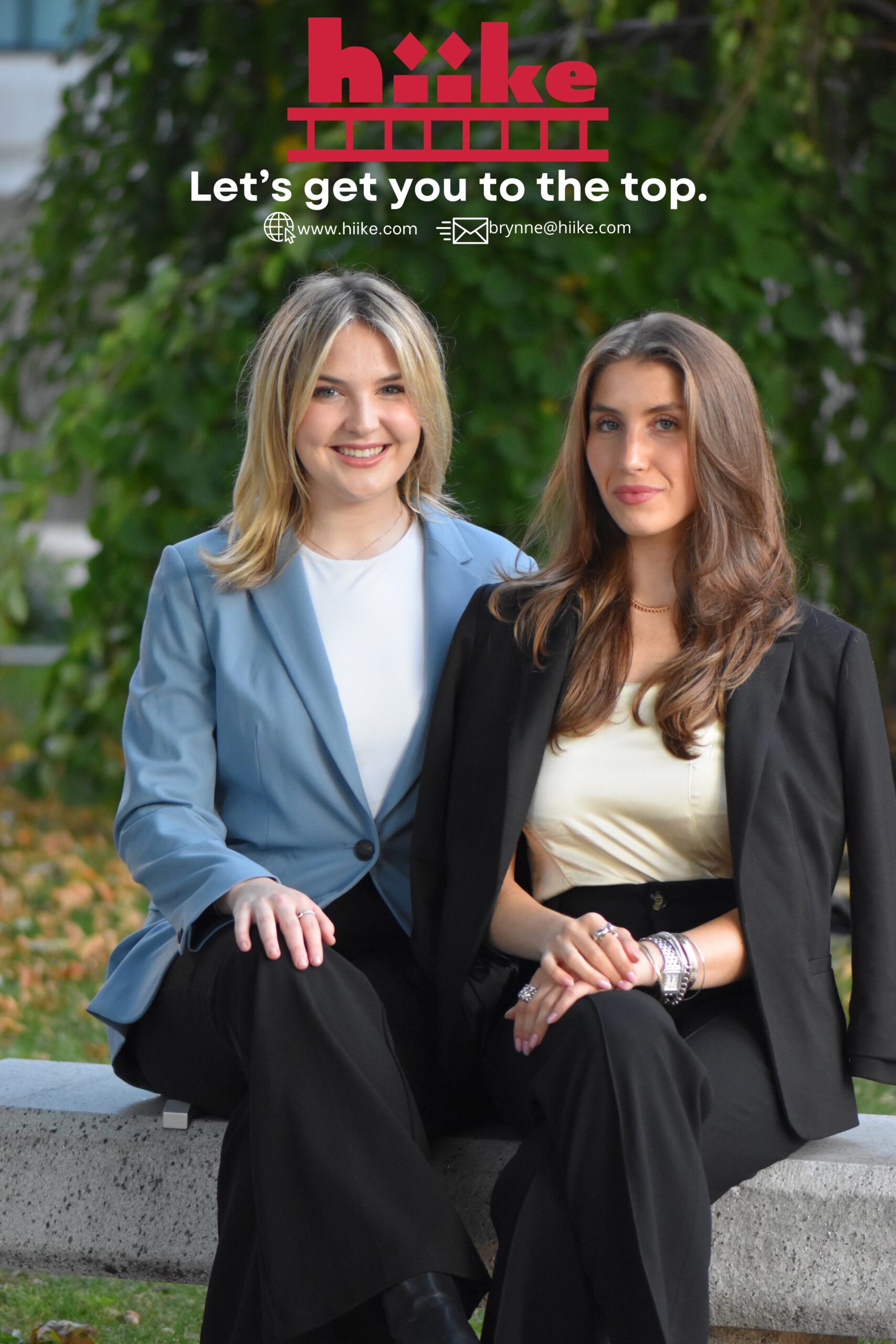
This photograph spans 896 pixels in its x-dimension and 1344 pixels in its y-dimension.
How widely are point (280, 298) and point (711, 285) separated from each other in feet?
3.88

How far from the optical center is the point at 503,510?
170 inches

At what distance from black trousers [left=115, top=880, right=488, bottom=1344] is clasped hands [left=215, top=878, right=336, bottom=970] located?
0.02 m

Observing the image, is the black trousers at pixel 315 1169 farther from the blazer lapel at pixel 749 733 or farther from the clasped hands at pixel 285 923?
the blazer lapel at pixel 749 733

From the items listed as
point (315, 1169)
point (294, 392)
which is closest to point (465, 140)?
point (294, 392)

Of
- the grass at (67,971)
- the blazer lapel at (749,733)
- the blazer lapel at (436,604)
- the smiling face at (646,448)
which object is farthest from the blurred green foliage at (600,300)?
the blazer lapel at (749,733)

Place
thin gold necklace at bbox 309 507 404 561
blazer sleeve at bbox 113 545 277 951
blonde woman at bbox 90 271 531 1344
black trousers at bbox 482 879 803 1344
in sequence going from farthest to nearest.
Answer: thin gold necklace at bbox 309 507 404 561, blazer sleeve at bbox 113 545 277 951, blonde woman at bbox 90 271 531 1344, black trousers at bbox 482 879 803 1344

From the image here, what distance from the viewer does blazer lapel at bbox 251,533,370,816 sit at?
2.19 m

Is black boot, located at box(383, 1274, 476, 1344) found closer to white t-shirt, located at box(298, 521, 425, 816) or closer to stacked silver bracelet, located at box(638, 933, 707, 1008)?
stacked silver bracelet, located at box(638, 933, 707, 1008)

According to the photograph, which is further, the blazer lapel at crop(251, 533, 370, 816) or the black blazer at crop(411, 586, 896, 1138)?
the blazer lapel at crop(251, 533, 370, 816)

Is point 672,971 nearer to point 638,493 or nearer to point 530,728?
point 530,728

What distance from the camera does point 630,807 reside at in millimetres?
2057

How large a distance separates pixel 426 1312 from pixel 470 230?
9.97 ft

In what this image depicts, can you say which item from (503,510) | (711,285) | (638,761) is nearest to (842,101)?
(711,285)

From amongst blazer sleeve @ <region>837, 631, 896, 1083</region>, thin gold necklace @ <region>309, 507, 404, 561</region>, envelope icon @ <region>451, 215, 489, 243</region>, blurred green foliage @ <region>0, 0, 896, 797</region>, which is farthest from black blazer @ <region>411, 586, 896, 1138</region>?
envelope icon @ <region>451, 215, 489, 243</region>
